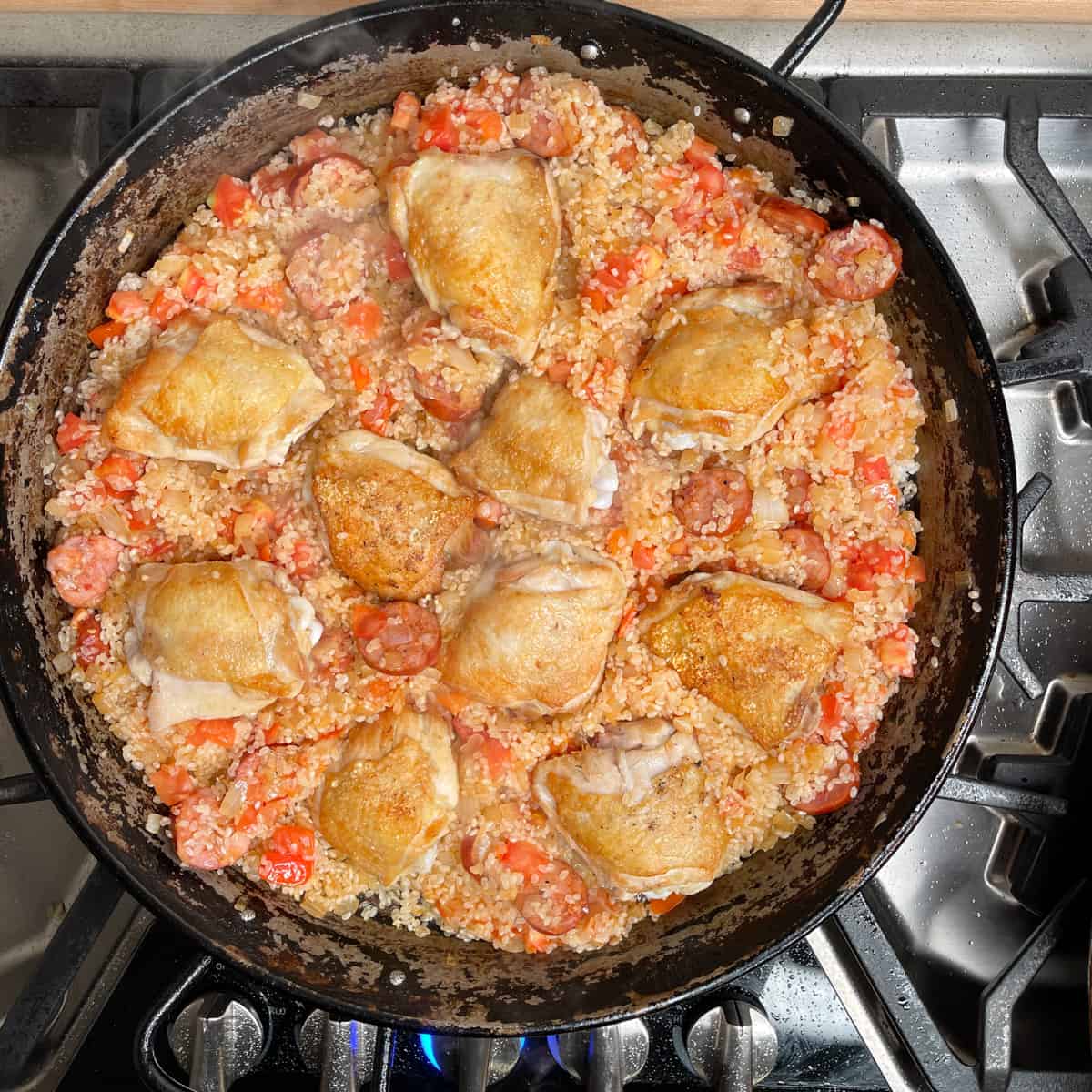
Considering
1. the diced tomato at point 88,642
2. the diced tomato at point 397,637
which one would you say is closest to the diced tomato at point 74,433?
the diced tomato at point 88,642

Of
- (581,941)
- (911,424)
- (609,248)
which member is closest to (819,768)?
(581,941)

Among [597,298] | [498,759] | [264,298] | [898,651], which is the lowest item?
[498,759]

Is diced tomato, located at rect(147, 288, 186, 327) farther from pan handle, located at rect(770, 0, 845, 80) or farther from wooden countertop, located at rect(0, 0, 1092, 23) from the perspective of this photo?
pan handle, located at rect(770, 0, 845, 80)

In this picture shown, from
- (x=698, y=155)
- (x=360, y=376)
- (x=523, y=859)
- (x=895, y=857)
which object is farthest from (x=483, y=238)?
(x=895, y=857)

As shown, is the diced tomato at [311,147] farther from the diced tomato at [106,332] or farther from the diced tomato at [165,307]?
the diced tomato at [106,332]

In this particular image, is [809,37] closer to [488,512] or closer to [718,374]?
[718,374]

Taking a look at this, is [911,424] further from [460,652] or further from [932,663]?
[460,652]
